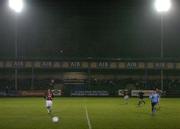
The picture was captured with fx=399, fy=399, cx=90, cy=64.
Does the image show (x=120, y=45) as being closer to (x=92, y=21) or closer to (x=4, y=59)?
(x=92, y=21)

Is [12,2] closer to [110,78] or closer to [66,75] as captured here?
[66,75]

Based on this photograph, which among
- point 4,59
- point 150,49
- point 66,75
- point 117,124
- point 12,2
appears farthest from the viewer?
point 150,49

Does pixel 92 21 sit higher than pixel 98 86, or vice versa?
pixel 92 21

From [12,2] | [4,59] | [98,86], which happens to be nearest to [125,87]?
[98,86]

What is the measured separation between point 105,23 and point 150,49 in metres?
10.9

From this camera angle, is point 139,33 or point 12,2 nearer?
point 12,2

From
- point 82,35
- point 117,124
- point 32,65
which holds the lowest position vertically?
point 117,124

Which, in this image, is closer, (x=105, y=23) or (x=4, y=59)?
(x=4, y=59)

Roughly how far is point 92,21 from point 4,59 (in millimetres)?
22647

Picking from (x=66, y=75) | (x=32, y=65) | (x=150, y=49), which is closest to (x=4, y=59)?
(x=32, y=65)

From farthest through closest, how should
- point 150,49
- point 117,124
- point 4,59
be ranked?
point 150,49 → point 4,59 → point 117,124

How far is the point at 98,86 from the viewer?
226 feet

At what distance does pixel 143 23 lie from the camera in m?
85.9

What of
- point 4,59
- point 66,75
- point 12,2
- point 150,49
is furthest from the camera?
point 150,49
